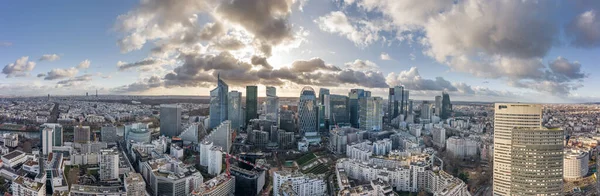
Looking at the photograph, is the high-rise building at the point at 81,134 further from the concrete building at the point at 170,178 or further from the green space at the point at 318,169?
the green space at the point at 318,169

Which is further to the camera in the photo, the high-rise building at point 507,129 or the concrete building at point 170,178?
the concrete building at point 170,178

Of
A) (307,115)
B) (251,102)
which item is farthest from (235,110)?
(307,115)

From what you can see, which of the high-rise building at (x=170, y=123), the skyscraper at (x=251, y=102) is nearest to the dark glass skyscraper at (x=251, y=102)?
the skyscraper at (x=251, y=102)

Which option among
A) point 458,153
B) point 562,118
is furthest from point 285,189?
point 562,118

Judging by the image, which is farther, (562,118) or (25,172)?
(562,118)

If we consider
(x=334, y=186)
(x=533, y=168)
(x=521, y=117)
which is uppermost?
(x=521, y=117)

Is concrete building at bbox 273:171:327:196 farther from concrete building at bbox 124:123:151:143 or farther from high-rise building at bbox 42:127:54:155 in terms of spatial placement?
high-rise building at bbox 42:127:54:155

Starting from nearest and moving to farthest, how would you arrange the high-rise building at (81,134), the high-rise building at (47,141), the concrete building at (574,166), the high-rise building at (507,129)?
the high-rise building at (507,129)
the concrete building at (574,166)
the high-rise building at (47,141)
the high-rise building at (81,134)

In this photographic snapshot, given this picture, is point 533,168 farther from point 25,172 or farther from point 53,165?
point 25,172
